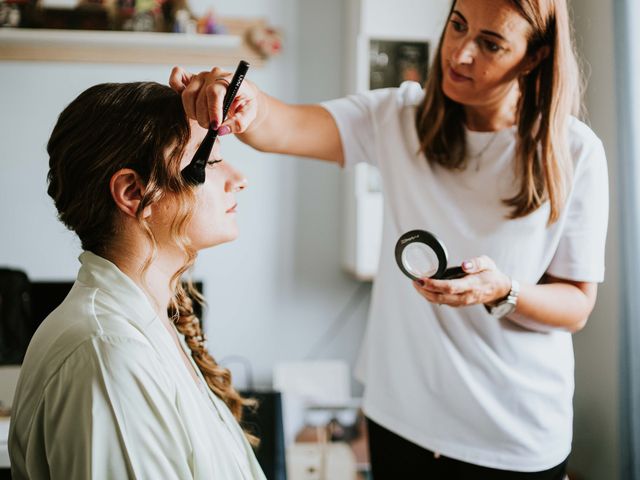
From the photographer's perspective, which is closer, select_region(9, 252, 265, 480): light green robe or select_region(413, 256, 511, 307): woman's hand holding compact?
select_region(9, 252, 265, 480): light green robe

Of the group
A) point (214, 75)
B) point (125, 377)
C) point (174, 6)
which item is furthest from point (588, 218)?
point (174, 6)

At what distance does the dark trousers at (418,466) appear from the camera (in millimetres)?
1124

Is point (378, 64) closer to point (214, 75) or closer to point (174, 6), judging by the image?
point (174, 6)

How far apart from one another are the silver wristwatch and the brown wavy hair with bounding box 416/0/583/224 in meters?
0.15

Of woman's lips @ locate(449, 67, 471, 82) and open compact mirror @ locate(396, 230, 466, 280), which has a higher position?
woman's lips @ locate(449, 67, 471, 82)

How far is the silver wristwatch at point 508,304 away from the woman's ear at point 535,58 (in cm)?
41

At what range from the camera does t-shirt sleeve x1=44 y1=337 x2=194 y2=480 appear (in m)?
0.71

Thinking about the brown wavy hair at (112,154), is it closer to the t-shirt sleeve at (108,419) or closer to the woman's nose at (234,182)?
the woman's nose at (234,182)

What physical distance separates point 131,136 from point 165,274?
0.23 m

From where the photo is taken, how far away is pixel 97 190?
0.87m

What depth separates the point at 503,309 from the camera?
1053 millimetres

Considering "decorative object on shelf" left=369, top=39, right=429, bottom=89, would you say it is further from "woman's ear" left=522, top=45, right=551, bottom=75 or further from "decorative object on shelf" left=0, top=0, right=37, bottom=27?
"decorative object on shelf" left=0, top=0, right=37, bottom=27

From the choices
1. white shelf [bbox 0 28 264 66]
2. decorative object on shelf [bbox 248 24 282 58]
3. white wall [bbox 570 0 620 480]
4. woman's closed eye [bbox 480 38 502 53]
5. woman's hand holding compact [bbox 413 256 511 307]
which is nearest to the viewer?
woman's hand holding compact [bbox 413 256 511 307]

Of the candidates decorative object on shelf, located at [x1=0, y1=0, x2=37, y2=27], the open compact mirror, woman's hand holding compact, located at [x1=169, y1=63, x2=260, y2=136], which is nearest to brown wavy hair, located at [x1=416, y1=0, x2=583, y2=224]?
the open compact mirror
